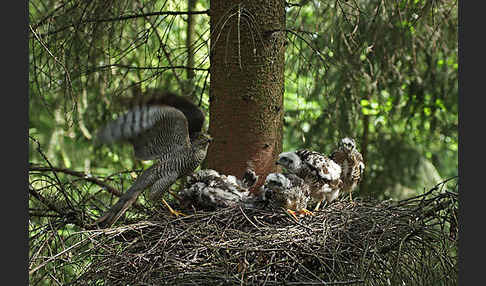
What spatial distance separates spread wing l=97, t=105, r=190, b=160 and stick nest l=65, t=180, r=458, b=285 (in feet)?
1.74

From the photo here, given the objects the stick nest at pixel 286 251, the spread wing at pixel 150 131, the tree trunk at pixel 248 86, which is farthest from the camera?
the tree trunk at pixel 248 86

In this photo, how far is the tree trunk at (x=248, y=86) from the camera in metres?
3.07

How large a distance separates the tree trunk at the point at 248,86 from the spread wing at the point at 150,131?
26cm

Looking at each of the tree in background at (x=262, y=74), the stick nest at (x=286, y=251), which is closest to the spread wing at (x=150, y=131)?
the tree in background at (x=262, y=74)

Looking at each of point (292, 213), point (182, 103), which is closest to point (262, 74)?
point (182, 103)

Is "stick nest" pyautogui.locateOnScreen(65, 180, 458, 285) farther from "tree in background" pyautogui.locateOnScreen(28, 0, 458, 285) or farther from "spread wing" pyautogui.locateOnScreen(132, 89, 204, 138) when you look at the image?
"spread wing" pyautogui.locateOnScreen(132, 89, 204, 138)

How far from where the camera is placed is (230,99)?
3.09 metres

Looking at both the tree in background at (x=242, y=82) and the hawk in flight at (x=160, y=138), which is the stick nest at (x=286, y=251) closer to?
the tree in background at (x=242, y=82)

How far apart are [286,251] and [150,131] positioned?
117 centimetres

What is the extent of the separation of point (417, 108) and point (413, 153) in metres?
0.61

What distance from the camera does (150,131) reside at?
2951 millimetres

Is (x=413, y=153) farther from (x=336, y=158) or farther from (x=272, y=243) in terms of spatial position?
(x=272, y=243)

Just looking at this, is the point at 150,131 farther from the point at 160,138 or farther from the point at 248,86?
the point at 248,86

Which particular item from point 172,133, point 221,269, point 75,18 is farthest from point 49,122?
point 221,269
